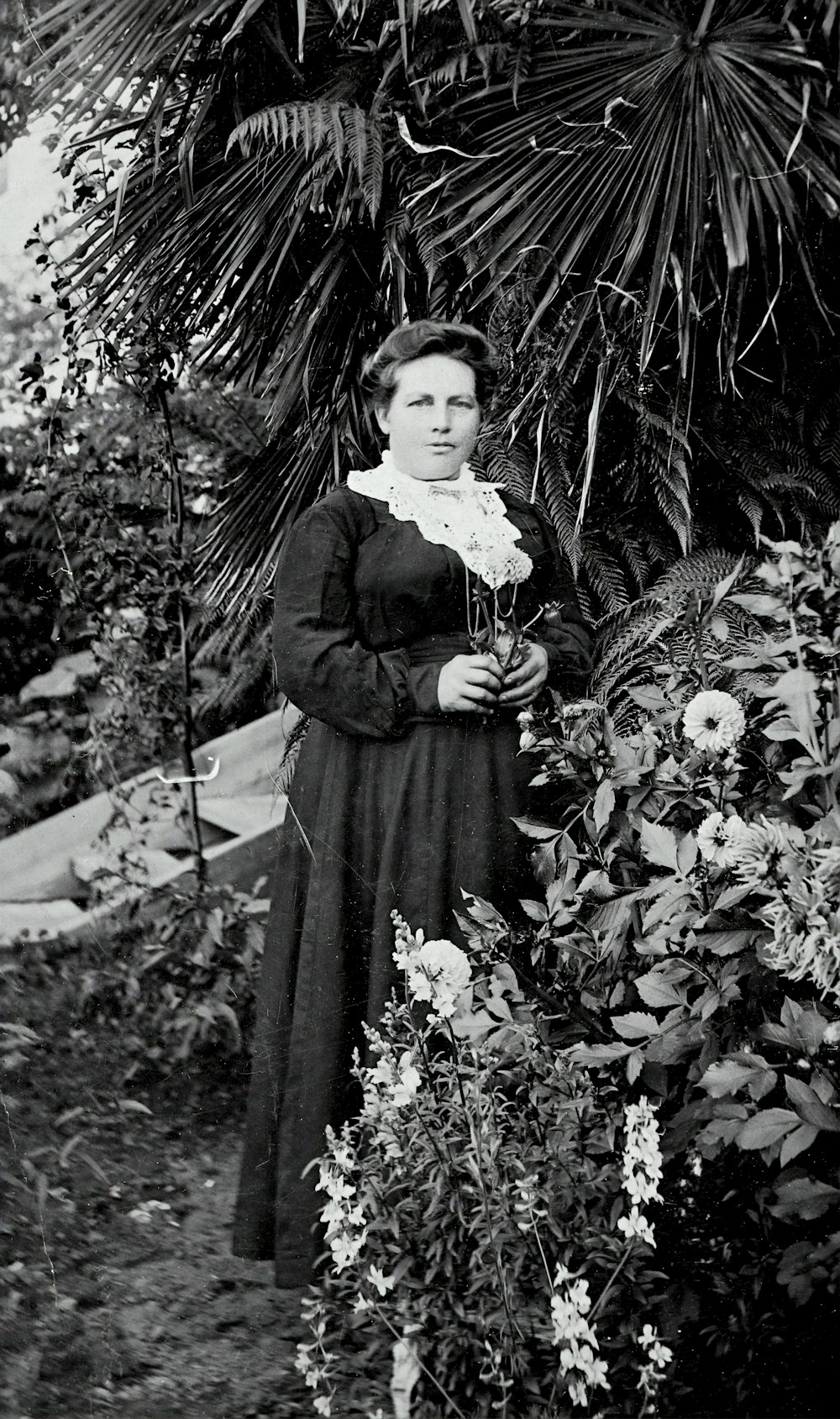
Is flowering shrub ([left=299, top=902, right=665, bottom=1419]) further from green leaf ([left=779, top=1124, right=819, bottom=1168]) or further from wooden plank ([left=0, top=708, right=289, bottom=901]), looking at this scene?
wooden plank ([left=0, top=708, right=289, bottom=901])

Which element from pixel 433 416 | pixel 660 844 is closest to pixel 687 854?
pixel 660 844

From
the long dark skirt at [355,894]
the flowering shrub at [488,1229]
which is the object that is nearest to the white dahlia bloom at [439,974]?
the flowering shrub at [488,1229]

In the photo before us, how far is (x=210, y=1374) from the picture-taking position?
1.87 meters

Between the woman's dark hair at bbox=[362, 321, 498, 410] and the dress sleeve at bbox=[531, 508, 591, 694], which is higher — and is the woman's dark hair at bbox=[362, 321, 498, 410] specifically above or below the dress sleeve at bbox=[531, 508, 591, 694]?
above

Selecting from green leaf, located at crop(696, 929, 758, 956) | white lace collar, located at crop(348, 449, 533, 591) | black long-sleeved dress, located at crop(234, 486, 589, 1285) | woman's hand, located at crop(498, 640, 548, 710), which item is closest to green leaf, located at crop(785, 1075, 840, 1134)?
green leaf, located at crop(696, 929, 758, 956)

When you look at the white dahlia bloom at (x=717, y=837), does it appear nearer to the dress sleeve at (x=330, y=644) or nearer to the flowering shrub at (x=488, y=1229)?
the flowering shrub at (x=488, y=1229)

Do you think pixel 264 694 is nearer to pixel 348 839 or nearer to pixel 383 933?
pixel 348 839

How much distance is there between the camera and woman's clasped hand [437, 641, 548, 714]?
6.97 ft

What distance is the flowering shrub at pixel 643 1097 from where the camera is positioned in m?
1.75

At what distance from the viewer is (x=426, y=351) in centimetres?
220

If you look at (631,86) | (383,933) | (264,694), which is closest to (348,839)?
(383,933)

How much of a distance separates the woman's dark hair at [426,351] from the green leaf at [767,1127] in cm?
126

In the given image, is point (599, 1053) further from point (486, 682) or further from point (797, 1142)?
point (486, 682)

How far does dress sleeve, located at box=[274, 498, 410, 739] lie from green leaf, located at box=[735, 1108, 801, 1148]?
0.84 meters
